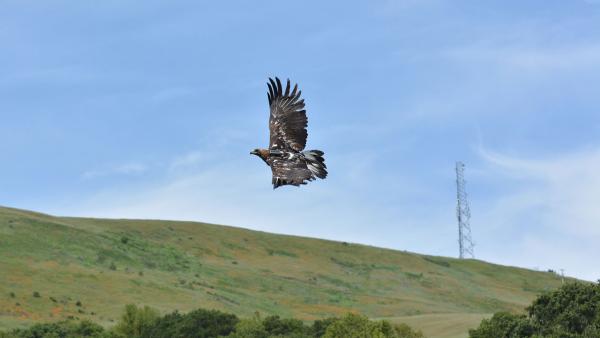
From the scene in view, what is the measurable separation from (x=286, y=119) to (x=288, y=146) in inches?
43.0

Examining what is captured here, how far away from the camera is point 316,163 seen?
94.2 feet

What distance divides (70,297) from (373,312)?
48.9m

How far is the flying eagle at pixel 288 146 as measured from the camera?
28328 millimetres

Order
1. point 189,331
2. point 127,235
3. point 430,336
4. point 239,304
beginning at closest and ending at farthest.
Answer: point 189,331
point 430,336
point 239,304
point 127,235

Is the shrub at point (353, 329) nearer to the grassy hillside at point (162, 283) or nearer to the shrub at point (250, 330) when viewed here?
the shrub at point (250, 330)

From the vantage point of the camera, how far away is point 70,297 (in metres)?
134

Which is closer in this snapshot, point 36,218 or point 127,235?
point 36,218

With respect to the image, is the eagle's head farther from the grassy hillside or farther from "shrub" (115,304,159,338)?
the grassy hillside

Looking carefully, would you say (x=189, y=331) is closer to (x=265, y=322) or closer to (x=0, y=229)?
(x=265, y=322)

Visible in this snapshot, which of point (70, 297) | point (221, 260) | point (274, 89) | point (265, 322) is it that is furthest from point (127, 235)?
point (274, 89)

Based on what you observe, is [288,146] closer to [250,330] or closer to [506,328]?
[506,328]

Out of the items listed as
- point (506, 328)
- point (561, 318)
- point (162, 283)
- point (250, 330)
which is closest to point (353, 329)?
point (250, 330)

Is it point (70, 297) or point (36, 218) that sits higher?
point (36, 218)

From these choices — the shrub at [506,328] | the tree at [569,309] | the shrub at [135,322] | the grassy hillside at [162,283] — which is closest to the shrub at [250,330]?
the shrub at [135,322]
